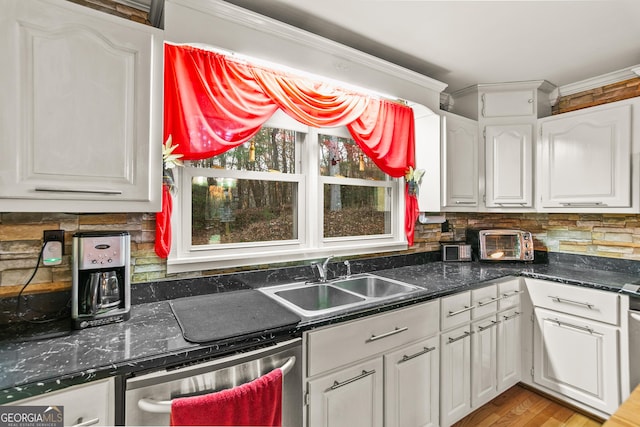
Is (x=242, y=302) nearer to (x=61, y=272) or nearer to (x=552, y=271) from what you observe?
(x=61, y=272)

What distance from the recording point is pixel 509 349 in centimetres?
230

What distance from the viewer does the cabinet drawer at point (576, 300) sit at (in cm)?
195

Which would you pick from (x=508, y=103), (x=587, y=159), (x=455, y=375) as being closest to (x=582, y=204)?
(x=587, y=159)

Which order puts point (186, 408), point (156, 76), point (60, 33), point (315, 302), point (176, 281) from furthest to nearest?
point (315, 302) < point (176, 281) < point (156, 76) < point (60, 33) < point (186, 408)

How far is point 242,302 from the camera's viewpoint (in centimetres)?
158

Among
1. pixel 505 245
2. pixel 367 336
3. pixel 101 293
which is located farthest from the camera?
pixel 505 245

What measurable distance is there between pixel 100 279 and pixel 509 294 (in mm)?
2516

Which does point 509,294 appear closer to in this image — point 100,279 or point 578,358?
point 578,358

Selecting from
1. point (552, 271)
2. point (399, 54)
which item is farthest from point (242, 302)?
point (552, 271)

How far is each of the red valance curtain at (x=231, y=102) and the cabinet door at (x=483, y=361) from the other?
149 centimetres

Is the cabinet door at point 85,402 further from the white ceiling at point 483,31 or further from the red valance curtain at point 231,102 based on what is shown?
the white ceiling at point 483,31

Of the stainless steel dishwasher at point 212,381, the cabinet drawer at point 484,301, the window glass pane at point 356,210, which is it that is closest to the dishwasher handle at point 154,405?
the stainless steel dishwasher at point 212,381

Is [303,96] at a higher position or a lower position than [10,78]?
higher

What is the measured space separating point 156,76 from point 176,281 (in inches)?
39.4
